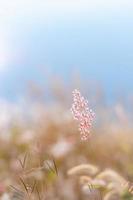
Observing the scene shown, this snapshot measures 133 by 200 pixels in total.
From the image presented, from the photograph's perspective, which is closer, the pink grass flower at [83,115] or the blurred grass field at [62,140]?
the pink grass flower at [83,115]

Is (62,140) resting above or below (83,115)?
above

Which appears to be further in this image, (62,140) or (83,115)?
(62,140)

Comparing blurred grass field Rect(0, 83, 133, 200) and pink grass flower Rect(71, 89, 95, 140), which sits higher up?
blurred grass field Rect(0, 83, 133, 200)

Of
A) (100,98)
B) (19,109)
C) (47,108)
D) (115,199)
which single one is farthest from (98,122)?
(115,199)

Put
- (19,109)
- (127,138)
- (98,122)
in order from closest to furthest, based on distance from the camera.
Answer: (127,138)
(98,122)
(19,109)

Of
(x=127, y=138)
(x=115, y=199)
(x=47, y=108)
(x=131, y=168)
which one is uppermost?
(x=47, y=108)

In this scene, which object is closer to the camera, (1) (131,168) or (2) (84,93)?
(1) (131,168)

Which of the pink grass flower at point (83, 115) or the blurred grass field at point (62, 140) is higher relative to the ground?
the blurred grass field at point (62, 140)

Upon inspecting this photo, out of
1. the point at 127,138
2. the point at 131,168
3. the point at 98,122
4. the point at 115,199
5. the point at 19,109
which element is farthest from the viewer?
the point at 19,109

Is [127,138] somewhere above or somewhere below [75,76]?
below

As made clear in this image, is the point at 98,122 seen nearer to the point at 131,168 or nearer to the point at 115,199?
the point at 131,168

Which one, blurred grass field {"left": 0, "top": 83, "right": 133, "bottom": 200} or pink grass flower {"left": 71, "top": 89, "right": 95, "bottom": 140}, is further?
blurred grass field {"left": 0, "top": 83, "right": 133, "bottom": 200}
